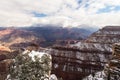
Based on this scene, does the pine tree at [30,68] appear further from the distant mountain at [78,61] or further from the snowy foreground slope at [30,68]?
the distant mountain at [78,61]

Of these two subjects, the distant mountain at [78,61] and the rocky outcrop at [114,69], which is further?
the distant mountain at [78,61]

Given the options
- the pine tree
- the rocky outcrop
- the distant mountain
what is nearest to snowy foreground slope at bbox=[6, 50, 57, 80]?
the pine tree

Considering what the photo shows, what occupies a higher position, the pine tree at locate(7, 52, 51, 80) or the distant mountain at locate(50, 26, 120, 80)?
the pine tree at locate(7, 52, 51, 80)

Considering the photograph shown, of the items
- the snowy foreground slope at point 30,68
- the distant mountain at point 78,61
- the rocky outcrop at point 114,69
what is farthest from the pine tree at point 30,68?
the distant mountain at point 78,61

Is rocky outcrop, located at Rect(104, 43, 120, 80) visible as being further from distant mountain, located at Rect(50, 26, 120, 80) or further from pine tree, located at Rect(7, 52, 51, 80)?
distant mountain, located at Rect(50, 26, 120, 80)

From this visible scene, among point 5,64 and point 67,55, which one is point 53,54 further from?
point 5,64

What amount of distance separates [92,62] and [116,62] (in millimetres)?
148450

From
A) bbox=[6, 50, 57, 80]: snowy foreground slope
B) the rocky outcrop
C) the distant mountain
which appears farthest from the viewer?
the distant mountain

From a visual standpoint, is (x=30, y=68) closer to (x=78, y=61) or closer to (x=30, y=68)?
(x=30, y=68)

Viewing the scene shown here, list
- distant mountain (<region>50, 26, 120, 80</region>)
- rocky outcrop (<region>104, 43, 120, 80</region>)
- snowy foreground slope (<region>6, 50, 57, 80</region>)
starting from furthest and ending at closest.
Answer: distant mountain (<region>50, 26, 120, 80</region>) → snowy foreground slope (<region>6, 50, 57, 80</region>) → rocky outcrop (<region>104, 43, 120, 80</region>)

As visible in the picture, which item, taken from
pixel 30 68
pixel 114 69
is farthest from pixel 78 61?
pixel 114 69

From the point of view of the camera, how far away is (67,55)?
191375 millimetres

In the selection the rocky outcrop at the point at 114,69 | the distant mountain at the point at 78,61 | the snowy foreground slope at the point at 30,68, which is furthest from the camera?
the distant mountain at the point at 78,61

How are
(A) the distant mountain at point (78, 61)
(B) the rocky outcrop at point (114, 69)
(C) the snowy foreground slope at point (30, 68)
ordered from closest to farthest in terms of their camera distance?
(B) the rocky outcrop at point (114, 69)
(C) the snowy foreground slope at point (30, 68)
(A) the distant mountain at point (78, 61)
